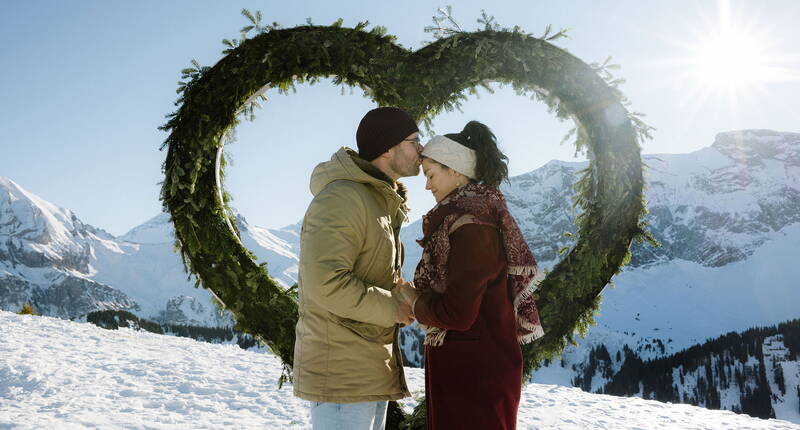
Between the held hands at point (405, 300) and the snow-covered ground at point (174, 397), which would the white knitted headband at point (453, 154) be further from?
the snow-covered ground at point (174, 397)

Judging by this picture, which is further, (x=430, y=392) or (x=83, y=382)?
(x=83, y=382)

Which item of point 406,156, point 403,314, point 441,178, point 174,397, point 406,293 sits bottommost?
point 174,397

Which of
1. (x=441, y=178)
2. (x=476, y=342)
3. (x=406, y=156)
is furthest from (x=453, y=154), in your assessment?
(x=476, y=342)

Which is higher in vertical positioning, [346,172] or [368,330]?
[346,172]

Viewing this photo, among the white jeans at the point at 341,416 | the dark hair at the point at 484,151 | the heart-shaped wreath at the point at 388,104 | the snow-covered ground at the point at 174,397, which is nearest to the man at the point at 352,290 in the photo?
the white jeans at the point at 341,416

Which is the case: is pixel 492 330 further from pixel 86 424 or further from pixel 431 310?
pixel 86 424

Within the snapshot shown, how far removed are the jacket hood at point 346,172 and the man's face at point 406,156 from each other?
5.3 inches

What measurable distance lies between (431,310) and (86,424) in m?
5.84

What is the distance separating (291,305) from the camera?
5.48 metres

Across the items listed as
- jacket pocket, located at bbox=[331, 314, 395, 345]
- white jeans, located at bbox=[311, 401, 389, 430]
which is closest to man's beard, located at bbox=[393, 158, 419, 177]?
jacket pocket, located at bbox=[331, 314, 395, 345]

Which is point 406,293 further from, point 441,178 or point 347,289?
point 441,178

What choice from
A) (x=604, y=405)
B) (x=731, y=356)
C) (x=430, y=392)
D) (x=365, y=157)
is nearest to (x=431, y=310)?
(x=430, y=392)

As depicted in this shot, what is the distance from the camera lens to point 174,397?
→ 8.35 meters

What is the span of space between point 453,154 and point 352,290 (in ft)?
3.48
